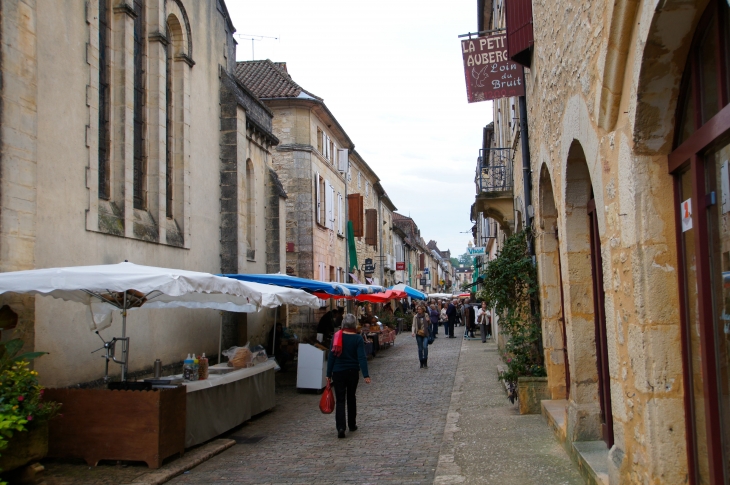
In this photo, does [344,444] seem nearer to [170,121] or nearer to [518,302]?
[518,302]

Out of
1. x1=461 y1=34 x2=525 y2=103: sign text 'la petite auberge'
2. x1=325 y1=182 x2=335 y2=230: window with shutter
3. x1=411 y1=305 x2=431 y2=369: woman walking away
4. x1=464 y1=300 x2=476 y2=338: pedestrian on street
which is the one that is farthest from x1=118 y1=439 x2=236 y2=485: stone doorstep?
x1=464 y1=300 x2=476 y2=338: pedestrian on street

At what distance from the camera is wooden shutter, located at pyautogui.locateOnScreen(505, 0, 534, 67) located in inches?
354

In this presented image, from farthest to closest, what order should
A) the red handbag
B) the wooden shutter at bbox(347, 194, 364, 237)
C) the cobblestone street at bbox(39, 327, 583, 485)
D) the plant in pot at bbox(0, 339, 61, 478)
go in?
1. the wooden shutter at bbox(347, 194, 364, 237)
2. the red handbag
3. the cobblestone street at bbox(39, 327, 583, 485)
4. the plant in pot at bbox(0, 339, 61, 478)

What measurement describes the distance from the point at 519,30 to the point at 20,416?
7.30 metres

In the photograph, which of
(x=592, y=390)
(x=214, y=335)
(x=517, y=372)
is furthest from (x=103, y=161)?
(x=592, y=390)

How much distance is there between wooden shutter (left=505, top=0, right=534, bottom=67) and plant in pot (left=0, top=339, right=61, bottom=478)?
6.97 metres

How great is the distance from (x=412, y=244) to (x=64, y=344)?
184ft

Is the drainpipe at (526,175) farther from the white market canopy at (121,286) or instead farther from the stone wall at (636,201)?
the stone wall at (636,201)

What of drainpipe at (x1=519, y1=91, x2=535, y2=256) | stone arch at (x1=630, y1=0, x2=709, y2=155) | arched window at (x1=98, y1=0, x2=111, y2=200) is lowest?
stone arch at (x1=630, y1=0, x2=709, y2=155)

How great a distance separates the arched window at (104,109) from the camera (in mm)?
11586

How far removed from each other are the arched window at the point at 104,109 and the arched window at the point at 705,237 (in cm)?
977

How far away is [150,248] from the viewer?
41.8 feet

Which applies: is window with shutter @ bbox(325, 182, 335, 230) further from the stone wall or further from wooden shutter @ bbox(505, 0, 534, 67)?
the stone wall

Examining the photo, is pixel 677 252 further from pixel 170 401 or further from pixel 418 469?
pixel 170 401
